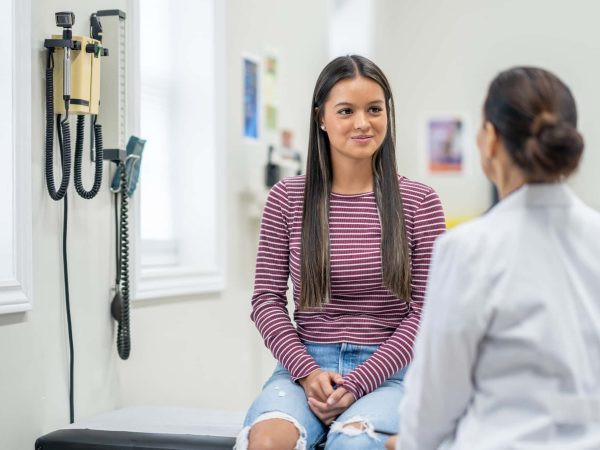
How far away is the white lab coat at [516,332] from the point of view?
1214 millimetres

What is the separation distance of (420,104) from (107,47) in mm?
3229

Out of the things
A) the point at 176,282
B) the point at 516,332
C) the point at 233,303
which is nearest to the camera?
the point at 516,332

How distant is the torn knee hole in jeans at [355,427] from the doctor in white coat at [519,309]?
16.0 inches

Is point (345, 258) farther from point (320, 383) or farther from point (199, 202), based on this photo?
point (199, 202)

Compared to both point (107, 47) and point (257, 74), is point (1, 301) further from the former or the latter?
point (257, 74)

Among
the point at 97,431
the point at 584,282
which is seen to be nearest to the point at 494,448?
the point at 584,282

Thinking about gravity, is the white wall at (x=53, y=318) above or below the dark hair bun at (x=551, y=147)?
below

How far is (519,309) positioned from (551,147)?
222mm

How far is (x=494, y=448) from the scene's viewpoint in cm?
121

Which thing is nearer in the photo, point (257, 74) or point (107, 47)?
point (107, 47)

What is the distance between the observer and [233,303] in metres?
3.36

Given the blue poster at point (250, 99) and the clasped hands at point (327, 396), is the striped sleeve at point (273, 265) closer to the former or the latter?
the clasped hands at point (327, 396)

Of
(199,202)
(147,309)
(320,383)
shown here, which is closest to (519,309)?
(320,383)

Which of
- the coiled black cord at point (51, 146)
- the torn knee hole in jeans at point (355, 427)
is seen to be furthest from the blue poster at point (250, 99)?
the torn knee hole in jeans at point (355, 427)
